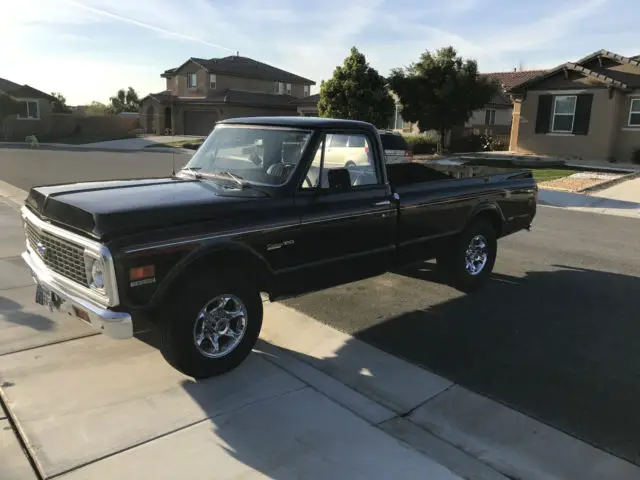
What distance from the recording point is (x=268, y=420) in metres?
3.64

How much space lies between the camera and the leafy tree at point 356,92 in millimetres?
25688

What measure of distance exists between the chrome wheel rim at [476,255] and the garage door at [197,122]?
4364cm

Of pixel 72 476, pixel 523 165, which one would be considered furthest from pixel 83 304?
pixel 523 165

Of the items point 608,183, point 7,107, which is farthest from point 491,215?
point 7,107

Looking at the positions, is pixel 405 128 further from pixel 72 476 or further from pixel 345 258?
pixel 72 476

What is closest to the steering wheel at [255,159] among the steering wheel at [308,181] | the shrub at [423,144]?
the steering wheel at [308,181]

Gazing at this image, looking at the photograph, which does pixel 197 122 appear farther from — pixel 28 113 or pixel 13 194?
pixel 13 194

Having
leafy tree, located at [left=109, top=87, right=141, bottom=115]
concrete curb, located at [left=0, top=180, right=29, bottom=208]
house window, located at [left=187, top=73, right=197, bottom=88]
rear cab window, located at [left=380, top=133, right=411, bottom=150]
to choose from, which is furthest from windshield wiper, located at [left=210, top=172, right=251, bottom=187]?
leafy tree, located at [left=109, top=87, right=141, bottom=115]

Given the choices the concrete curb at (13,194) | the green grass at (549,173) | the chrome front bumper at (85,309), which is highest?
the green grass at (549,173)

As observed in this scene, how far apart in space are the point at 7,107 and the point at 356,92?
107ft

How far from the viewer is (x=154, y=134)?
168ft

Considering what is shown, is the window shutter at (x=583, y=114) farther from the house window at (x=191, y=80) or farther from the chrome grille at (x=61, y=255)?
the house window at (x=191, y=80)

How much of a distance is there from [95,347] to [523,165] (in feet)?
67.4

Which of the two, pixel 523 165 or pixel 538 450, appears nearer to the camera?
pixel 538 450
